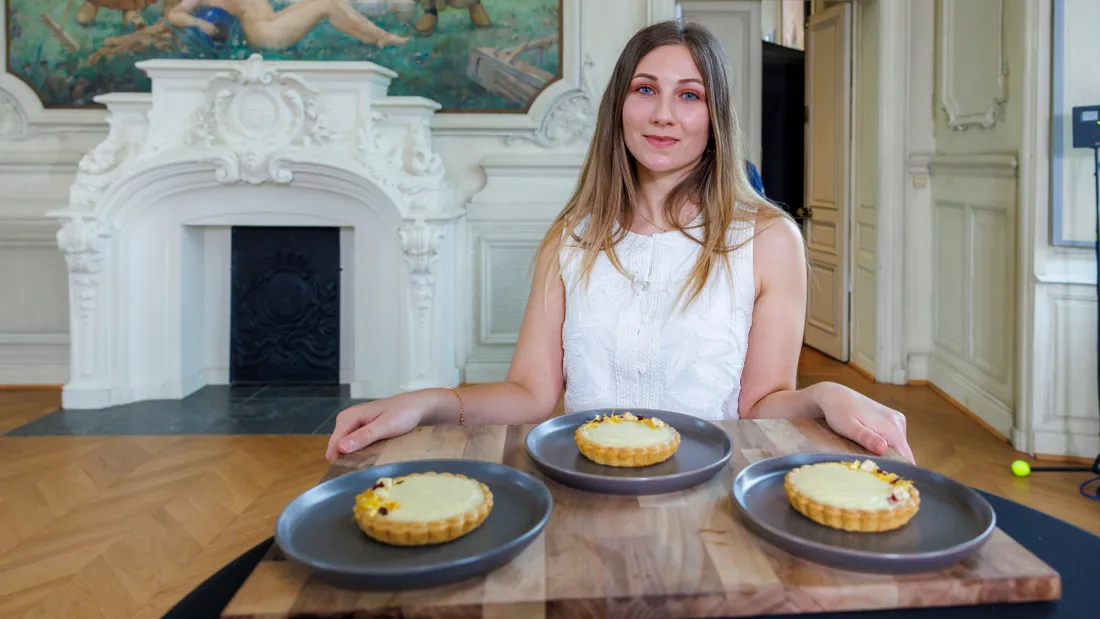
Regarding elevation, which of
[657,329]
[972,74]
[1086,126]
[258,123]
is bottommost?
[657,329]

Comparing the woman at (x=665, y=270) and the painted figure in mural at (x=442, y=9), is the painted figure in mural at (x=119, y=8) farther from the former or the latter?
the woman at (x=665, y=270)

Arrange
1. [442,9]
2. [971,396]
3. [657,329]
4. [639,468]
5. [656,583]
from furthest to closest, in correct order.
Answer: [442,9] → [971,396] → [657,329] → [639,468] → [656,583]

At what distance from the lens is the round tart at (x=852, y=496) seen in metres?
1.10

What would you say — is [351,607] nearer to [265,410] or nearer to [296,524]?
[296,524]

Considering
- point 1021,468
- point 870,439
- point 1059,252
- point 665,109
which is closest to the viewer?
point 870,439

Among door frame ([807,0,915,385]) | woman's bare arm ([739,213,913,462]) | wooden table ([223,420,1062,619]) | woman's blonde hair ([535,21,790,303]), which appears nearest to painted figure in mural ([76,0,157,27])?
door frame ([807,0,915,385])

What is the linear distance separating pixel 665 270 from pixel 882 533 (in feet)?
3.34

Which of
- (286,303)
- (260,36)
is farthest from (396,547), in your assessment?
(260,36)

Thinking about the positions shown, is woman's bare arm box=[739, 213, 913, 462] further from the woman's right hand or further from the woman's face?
the woman's right hand

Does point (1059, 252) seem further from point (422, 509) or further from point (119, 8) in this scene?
point (119, 8)

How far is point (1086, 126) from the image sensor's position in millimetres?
4129

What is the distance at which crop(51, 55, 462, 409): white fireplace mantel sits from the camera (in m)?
5.88

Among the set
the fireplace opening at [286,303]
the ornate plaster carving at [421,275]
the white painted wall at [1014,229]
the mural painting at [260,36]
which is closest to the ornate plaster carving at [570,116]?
the mural painting at [260,36]

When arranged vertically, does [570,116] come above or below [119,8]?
below
